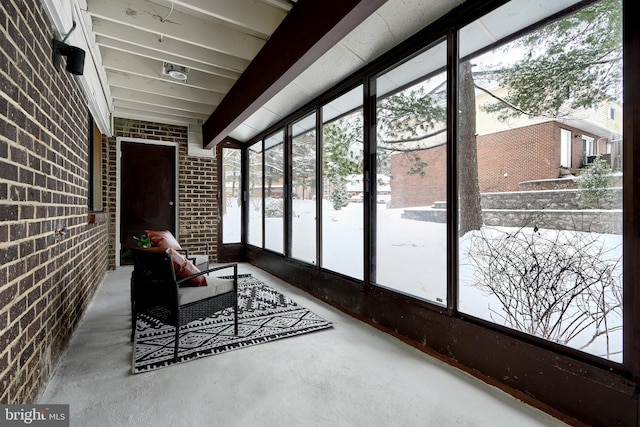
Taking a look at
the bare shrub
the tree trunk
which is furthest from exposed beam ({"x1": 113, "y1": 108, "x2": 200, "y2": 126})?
the bare shrub

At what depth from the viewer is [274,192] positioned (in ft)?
17.7

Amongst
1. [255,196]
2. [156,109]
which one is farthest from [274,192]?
[156,109]

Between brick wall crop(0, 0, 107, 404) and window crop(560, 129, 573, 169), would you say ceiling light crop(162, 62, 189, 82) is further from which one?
window crop(560, 129, 573, 169)

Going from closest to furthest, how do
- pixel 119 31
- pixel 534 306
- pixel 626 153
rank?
1. pixel 626 153
2. pixel 534 306
3. pixel 119 31

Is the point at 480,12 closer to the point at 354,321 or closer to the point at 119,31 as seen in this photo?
the point at 354,321

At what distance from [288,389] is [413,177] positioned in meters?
1.86

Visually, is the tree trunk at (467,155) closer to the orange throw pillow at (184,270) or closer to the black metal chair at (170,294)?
the black metal chair at (170,294)

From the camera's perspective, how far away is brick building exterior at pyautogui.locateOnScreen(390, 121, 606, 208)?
1.83m

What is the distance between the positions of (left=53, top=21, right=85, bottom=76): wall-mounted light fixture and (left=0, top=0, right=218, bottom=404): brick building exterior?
0.24 ft

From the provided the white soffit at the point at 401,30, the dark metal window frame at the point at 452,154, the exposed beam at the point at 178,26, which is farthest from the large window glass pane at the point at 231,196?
the exposed beam at the point at 178,26

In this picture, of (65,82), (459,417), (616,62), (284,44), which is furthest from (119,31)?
(459,417)

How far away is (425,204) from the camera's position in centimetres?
261

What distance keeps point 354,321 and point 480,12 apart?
2646 mm

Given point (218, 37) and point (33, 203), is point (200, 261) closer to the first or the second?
point (33, 203)
